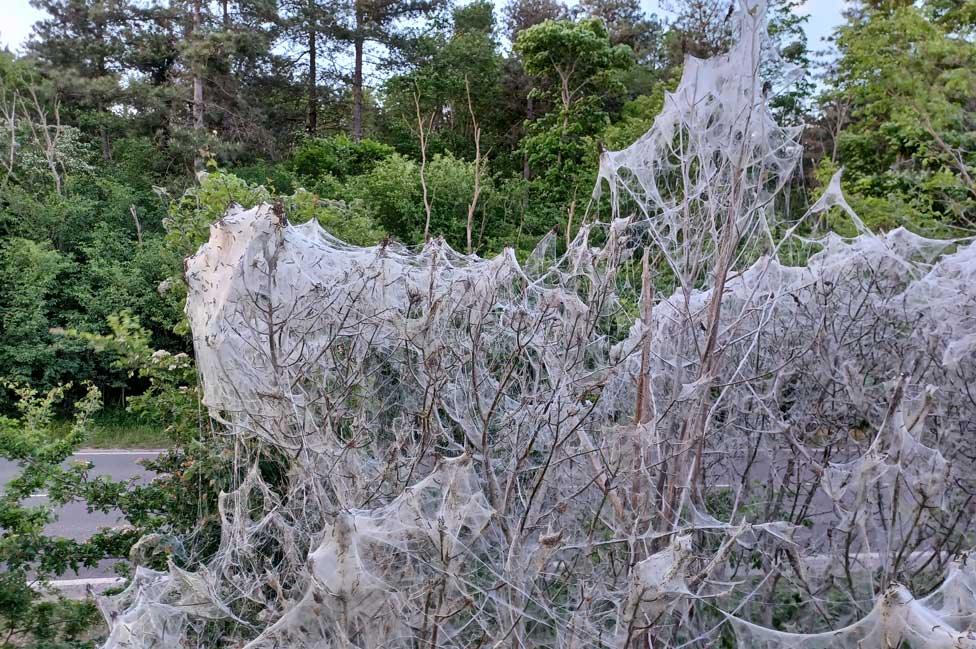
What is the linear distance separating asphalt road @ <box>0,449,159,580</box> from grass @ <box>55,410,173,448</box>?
369 millimetres

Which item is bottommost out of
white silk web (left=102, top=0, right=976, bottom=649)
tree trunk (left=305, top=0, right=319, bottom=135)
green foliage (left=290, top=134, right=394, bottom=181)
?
white silk web (left=102, top=0, right=976, bottom=649)

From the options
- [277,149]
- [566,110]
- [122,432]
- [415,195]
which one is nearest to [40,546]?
[122,432]

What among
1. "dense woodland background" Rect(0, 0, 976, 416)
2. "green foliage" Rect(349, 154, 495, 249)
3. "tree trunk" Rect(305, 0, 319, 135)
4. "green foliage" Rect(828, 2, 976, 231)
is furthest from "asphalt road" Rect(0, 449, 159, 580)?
"tree trunk" Rect(305, 0, 319, 135)

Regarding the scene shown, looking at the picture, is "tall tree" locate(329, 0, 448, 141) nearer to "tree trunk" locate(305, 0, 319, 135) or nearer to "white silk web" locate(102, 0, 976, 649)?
"tree trunk" locate(305, 0, 319, 135)

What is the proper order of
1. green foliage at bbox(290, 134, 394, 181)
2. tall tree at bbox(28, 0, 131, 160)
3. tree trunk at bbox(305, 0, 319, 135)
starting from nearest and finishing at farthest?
1. tall tree at bbox(28, 0, 131, 160)
2. green foliage at bbox(290, 134, 394, 181)
3. tree trunk at bbox(305, 0, 319, 135)

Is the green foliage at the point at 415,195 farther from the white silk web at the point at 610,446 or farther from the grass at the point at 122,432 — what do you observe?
the white silk web at the point at 610,446

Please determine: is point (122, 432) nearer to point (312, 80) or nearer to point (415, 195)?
point (415, 195)

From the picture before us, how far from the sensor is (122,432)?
40.6ft

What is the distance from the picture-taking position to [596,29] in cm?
1684

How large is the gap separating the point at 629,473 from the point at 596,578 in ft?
1.75

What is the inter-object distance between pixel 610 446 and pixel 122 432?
1193 centimetres

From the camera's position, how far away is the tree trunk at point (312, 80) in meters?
19.4

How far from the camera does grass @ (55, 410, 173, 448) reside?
11789 mm

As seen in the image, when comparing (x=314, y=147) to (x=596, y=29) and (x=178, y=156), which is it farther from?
(x=596, y=29)
